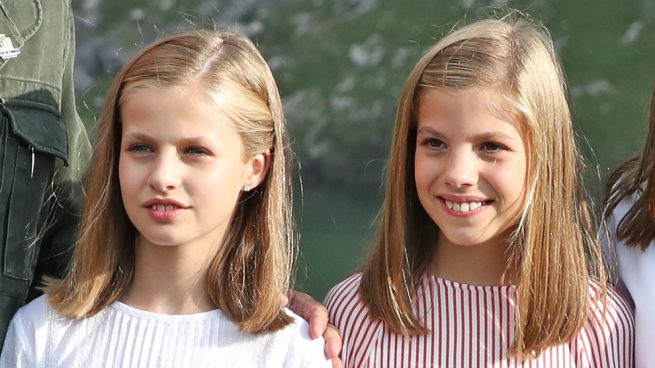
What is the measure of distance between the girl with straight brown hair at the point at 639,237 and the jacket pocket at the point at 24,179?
1.23 metres

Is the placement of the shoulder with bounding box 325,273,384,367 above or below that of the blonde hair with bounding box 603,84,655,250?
below

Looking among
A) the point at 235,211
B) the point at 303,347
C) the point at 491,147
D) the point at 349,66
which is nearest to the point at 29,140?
the point at 235,211

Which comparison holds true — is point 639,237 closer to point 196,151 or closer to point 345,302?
point 345,302

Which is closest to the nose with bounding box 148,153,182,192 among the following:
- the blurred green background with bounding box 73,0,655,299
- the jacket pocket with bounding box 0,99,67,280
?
the jacket pocket with bounding box 0,99,67,280

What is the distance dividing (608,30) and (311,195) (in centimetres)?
99

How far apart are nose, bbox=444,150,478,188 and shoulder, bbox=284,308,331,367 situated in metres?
0.42

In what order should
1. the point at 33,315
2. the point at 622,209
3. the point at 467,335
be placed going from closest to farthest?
1. the point at 33,315
2. the point at 467,335
3. the point at 622,209

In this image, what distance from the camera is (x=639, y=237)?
94.6 inches

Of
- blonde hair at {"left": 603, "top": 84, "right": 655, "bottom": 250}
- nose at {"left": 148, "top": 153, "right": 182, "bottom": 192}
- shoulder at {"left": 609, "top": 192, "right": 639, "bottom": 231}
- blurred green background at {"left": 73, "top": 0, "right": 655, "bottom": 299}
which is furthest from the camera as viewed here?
blurred green background at {"left": 73, "top": 0, "right": 655, "bottom": 299}

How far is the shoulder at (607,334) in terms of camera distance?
2.34 meters

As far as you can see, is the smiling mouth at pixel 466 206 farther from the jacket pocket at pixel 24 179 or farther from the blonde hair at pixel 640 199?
the jacket pocket at pixel 24 179

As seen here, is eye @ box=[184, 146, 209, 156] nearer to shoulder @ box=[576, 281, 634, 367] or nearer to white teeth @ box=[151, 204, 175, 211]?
white teeth @ box=[151, 204, 175, 211]

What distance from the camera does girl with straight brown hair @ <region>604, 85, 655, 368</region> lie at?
232 cm

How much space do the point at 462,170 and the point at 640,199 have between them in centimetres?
45
